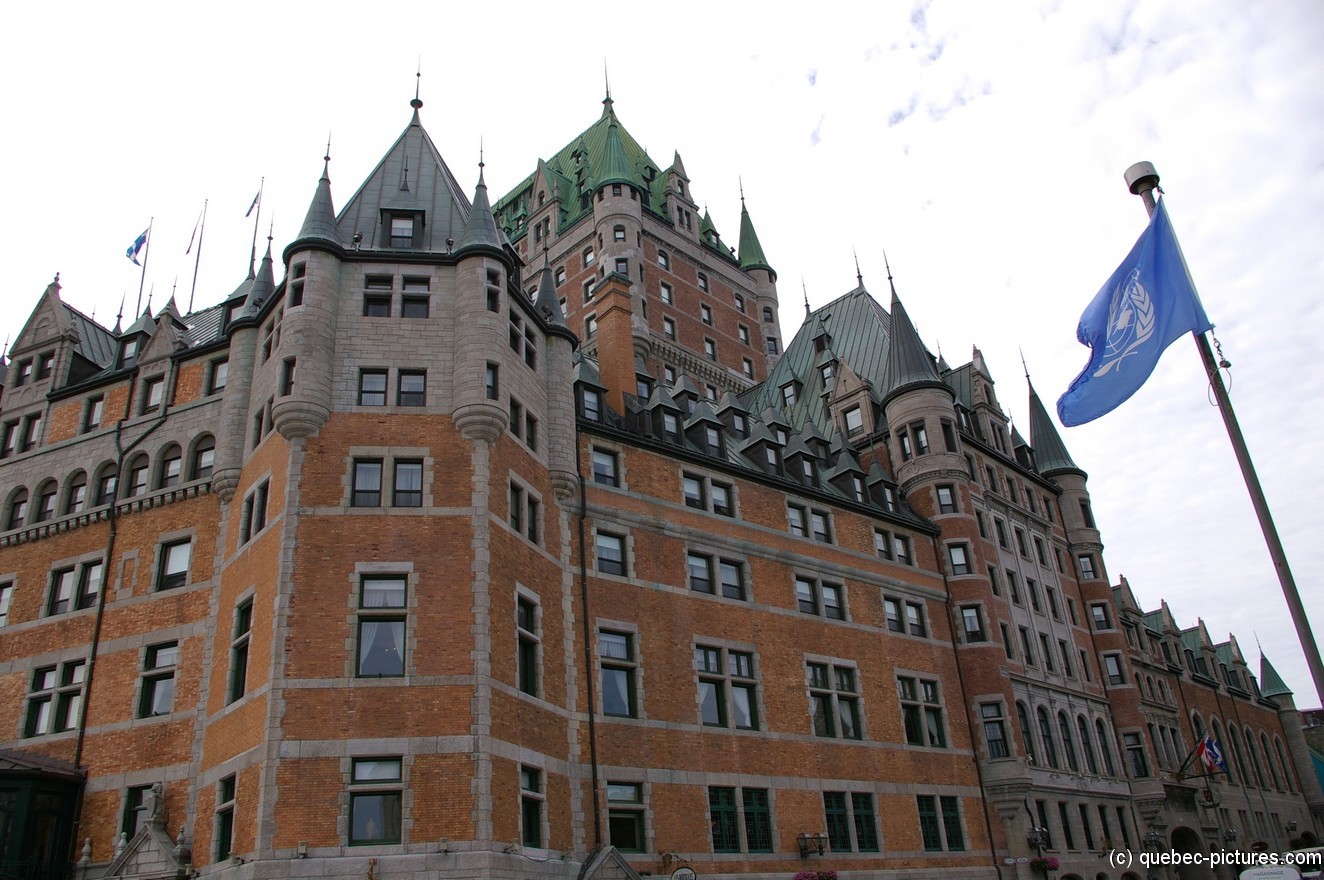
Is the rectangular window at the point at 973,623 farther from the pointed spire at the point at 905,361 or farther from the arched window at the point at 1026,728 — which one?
the pointed spire at the point at 905,361

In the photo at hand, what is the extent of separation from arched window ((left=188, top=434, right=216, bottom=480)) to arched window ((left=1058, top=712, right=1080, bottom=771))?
3661cm

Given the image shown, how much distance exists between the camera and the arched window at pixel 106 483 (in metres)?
34.4

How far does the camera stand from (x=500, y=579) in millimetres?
28953

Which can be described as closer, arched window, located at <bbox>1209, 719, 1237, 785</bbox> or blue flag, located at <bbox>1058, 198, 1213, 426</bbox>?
blue flag, located at <bbox>1058, 198, 1213, 426</bbox>

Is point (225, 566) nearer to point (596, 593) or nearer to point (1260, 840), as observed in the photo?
point (596, 593)

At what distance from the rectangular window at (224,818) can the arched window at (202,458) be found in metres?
10.2

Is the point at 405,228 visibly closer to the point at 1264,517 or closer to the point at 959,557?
the point at 1264,517

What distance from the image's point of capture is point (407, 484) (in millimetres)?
29234

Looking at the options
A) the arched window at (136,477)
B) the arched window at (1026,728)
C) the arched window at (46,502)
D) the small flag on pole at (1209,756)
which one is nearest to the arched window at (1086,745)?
the arched window at (1026,728)

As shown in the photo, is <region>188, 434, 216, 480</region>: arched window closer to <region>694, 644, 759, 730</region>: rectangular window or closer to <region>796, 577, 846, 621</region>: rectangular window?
<region>694, 644, 759, 730</region>: rectangular window

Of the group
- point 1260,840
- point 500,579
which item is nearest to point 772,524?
point 500,579

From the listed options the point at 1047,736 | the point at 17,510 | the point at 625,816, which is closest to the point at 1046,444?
the point at 1047,736

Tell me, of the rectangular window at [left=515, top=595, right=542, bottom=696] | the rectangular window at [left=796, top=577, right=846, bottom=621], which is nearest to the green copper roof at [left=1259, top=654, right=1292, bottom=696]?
the rectangular window at [left=796, top=577, right=846, bottom=621]

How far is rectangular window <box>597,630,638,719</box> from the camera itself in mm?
32844
